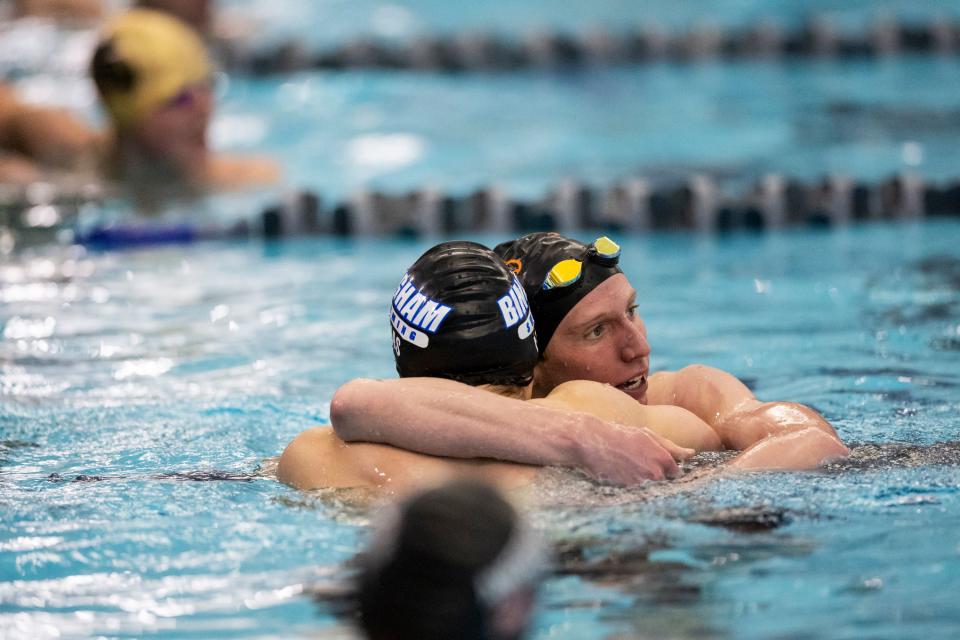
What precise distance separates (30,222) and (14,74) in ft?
15.3

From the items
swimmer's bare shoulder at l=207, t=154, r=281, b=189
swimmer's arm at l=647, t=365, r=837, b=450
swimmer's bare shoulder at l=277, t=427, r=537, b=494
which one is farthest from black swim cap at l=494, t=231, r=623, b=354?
swimmer's bare shoulder at l=207, t=154, r=281, b=189

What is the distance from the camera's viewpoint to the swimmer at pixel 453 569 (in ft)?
5.37

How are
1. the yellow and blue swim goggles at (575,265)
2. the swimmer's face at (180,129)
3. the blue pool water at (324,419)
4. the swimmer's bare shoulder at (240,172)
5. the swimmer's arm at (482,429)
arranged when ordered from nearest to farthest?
1. the blue pool water at (324,419)
2. the swimmer's arm at (482,429)
3. the yellow and blue swim goggles at (575,265)
4. the swimmer's face at (180,129)
5. the swimmer's bare shoulder at (240,172)

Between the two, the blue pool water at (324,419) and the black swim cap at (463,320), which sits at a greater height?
the black swim cap at (463,320)

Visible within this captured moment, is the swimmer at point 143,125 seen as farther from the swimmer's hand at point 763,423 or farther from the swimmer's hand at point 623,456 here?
the swimmer's hand at point 623,456

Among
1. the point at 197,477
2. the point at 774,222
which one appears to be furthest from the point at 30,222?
the point at 197,477

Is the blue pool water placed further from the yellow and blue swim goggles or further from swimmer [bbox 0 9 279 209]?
swimmer [bbox 0 9 279 209]

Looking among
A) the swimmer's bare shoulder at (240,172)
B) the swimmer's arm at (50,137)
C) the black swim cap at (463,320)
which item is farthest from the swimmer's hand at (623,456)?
the swimmer's arm at (50,137)

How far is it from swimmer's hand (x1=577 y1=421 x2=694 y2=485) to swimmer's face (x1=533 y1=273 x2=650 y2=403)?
513mm

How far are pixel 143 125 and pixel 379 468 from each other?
19.4 ft

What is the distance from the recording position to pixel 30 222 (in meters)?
8.21

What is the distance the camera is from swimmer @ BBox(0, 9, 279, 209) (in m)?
8.51

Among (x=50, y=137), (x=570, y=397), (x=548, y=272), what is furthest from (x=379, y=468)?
(x=50, y=137)

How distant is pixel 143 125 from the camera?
862 cm
